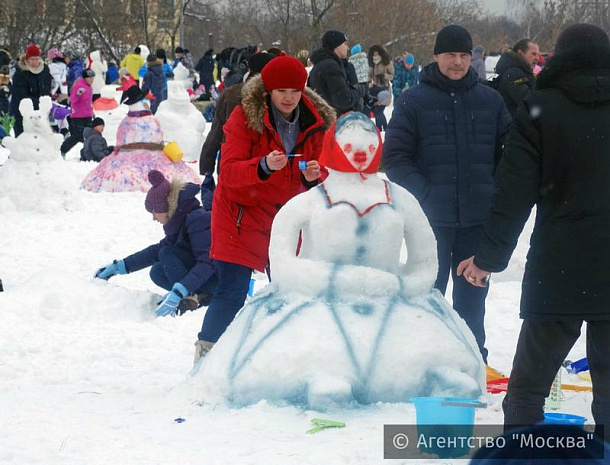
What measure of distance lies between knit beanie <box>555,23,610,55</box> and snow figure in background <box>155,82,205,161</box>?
433 inches

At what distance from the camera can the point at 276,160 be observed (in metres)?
4.33

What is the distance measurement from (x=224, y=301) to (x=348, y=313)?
0.89 metres

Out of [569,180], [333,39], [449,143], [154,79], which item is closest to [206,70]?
[154,79]

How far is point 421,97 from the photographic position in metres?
4.77

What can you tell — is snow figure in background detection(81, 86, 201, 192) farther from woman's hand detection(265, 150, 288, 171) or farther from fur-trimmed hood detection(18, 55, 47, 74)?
woman's hand detection(265, 150, 288, 171)

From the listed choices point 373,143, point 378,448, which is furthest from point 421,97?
point 378,448

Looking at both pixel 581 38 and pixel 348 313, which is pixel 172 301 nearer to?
pixel 348 313

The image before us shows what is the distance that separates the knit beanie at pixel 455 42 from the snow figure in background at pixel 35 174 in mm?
6667

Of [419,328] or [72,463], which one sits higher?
[419,328]

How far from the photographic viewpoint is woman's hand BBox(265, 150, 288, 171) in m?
4.32

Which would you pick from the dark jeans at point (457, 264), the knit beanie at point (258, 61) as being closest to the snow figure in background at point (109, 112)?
the knit beanie at point (258, 61)

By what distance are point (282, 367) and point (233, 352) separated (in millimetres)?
278

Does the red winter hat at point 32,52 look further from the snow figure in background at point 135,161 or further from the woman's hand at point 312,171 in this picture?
the woman's hand at point 312,171

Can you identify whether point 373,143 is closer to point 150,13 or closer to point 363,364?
point 363,364
